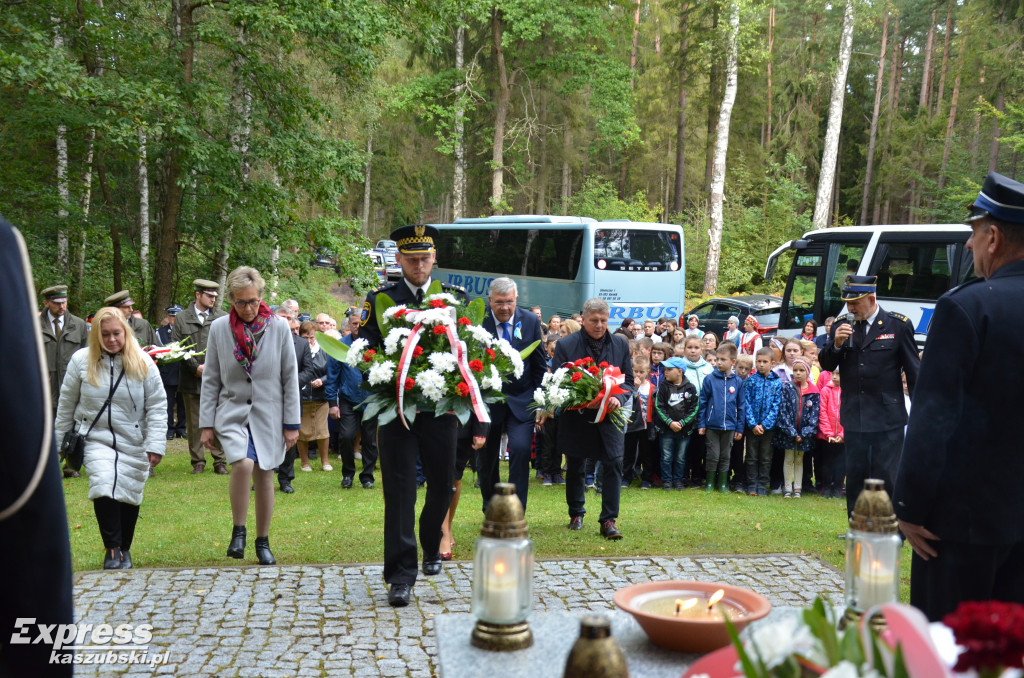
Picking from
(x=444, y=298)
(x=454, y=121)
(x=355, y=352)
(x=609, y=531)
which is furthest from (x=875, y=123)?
(x=355, y=352)

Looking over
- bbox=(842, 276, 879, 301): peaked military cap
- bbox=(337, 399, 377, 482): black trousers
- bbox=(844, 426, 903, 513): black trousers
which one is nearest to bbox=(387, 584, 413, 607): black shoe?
bbox=(844, 426, 903, 513): black trousers

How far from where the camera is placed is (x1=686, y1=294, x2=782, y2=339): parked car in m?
24.5

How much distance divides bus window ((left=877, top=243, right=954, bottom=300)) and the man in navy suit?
→ 12.3 meters

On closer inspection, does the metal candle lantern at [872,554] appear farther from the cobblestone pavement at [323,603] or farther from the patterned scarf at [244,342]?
the patterned scarf at [244,342]

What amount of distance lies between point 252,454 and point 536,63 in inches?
1284

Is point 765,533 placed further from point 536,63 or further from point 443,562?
point 536,63

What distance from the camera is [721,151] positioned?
3231 cm

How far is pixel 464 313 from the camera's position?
6.54 m

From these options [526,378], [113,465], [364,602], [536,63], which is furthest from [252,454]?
[536,63]

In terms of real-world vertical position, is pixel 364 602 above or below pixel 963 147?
below

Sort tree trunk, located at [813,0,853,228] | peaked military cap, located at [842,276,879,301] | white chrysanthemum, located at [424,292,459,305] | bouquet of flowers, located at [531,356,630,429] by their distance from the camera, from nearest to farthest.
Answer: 1. white chrysanthemum, located at [424,292,459,305]
2. peaked military cap, located at [842,276,879,301]
3. bouquet of flowers, located at [531,356,630,429]
4. tree trunk, located at [813,0,853,228]

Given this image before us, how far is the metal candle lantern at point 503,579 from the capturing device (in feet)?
8.01

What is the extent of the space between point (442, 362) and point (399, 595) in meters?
1.54

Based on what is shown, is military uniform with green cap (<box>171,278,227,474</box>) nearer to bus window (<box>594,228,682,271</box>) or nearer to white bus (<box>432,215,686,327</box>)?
white bus (<box>432,215,686,327</box>)
